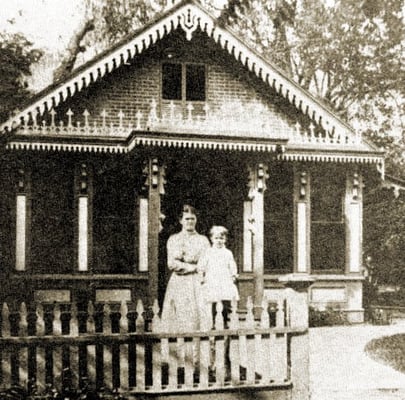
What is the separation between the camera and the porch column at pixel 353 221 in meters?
17.1

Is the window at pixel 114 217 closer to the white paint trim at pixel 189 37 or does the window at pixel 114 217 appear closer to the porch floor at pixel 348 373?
the white paint trim at pixel 189 37

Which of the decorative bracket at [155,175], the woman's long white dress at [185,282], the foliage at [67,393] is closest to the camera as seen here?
the foliage at [67,393]

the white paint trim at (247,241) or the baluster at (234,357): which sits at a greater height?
the white paint trim at (247,241)

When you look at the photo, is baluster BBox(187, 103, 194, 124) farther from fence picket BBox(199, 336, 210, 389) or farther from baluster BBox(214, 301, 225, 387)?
fence picket BBox(199, 336, 210, 389)

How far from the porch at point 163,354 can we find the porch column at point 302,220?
9.51m

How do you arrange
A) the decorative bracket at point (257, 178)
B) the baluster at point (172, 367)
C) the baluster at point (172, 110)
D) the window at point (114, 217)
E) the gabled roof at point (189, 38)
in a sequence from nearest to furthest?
the baluster at point (172, 367) < the decorative bracket at point (257, 178) < the gabled roof at point (189, 38) < the baluster at point (172, 110) < the window at point (114, 217)

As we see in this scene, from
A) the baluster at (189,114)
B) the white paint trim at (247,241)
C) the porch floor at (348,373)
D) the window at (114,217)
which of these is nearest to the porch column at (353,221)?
the white paint trim at (247,241)

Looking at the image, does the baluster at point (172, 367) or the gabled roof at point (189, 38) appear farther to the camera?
the gabled roof at point (189, 38)

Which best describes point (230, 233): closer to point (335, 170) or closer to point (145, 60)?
point (335, 170)

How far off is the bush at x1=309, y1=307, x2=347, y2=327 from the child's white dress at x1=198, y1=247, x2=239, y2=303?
7809 millimetres

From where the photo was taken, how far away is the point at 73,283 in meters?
15.3

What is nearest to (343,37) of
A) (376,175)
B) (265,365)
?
(376,175)

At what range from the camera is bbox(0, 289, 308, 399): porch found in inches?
253

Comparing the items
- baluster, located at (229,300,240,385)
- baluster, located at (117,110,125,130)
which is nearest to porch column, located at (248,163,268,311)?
baluster, located at (117,110,125,130)
